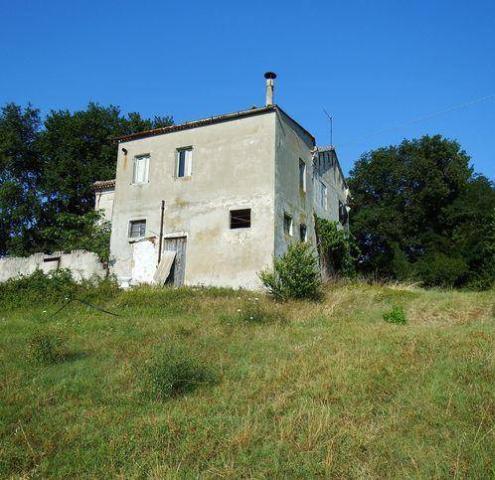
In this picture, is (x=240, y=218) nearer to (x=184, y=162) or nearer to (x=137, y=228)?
(x=184, y=162)

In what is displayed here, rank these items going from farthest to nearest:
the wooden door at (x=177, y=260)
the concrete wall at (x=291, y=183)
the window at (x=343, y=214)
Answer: the window at (x=343, y=214) < the wooden door at (x=177, y=260) < the concrete wall at (x=291, y=183)

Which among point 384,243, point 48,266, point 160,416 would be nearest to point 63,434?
point 160,416

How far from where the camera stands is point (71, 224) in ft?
83.6

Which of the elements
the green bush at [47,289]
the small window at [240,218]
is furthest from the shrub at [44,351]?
the small window at [240,218]

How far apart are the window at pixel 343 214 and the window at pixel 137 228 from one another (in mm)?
10929

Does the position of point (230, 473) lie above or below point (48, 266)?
below

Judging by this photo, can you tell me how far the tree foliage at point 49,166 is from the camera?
94.6ft

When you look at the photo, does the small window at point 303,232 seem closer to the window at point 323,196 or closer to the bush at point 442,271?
the window at point 323,196

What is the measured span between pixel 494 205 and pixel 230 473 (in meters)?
22.5

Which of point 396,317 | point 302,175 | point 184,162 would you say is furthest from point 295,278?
point 184,162

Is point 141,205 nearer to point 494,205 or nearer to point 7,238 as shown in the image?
point 7,238

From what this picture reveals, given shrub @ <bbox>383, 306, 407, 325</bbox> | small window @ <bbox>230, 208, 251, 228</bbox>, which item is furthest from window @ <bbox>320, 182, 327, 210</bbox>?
shrub @ <bbox>383, 306, 407, 325</bbox>

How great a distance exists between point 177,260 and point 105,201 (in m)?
7.48

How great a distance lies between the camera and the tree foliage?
28828 millimetres
